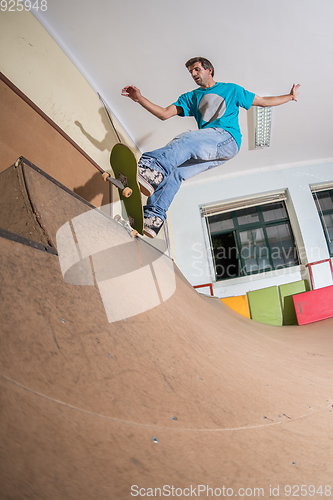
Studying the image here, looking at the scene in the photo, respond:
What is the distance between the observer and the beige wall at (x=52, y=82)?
193 centimetres

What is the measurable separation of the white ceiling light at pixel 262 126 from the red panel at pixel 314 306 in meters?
2.44

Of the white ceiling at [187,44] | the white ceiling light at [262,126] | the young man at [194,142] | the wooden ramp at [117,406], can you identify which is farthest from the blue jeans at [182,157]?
the white ceiling light at [262,126]

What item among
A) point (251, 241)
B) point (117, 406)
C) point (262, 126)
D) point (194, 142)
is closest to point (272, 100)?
Result: point (194, 142)

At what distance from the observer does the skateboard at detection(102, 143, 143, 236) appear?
1438 mm

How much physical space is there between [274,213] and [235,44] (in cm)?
285

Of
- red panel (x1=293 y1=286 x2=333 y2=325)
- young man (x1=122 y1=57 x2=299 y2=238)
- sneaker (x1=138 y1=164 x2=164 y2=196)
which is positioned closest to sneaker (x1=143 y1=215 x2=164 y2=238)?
young man (x1=122 y1=57 x2=299 y2=238)

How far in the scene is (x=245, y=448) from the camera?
0.58 metres

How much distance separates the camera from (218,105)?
6.89 ft

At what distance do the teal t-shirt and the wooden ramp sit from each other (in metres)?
1.63

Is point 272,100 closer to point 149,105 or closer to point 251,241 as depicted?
point 149,105

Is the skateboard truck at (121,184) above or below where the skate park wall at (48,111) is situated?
below

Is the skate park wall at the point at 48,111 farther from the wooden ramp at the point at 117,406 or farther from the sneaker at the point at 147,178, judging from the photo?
the wooden ramp at the point at 117,406

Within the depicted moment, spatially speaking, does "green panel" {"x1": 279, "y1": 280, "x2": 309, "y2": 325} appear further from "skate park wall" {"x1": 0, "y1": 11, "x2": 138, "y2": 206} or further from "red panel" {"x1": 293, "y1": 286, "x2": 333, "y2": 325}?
"skate park wall" {"x1": 0, "y1": 11, "x2": 138, "y2": 206}

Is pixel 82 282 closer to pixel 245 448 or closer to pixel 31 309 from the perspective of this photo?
pixel 31 309
